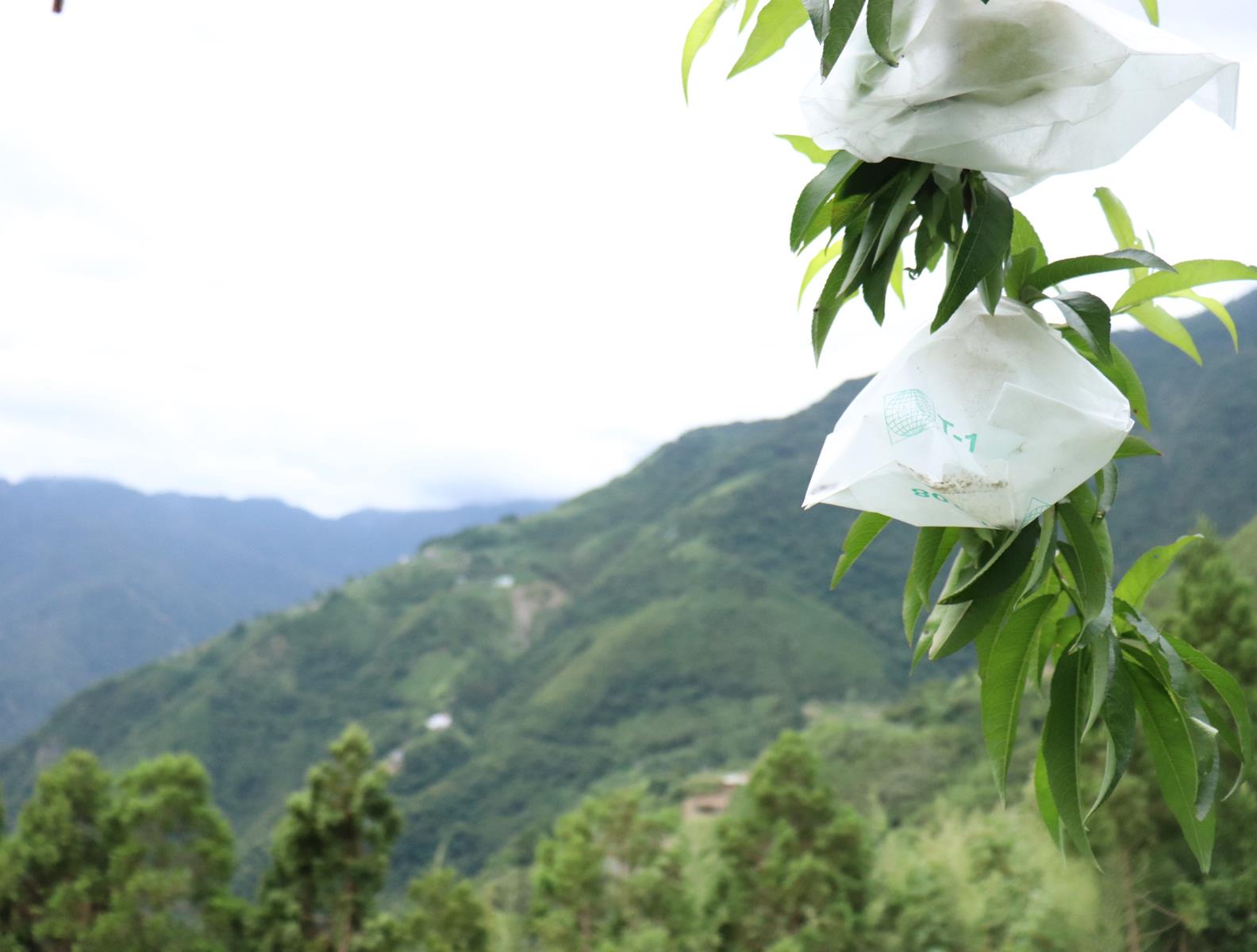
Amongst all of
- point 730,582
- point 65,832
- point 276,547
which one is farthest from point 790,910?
point 276,547

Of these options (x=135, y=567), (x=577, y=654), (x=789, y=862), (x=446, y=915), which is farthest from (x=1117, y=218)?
(x=135, y=567)

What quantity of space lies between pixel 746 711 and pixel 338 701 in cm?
2237

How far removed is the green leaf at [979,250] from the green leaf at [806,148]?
0.44ft

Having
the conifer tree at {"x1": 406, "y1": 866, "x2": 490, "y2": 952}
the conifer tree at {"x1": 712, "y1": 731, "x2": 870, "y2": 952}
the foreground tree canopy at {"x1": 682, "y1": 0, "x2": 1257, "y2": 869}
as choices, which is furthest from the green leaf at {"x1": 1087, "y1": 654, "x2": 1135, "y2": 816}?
the conifer tree at {"x1": 712, "y1": 731, "x2": 870, "y2": 952}

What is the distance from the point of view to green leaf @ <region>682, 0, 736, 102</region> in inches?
23.6

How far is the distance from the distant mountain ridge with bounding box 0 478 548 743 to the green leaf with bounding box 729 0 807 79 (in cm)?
7592

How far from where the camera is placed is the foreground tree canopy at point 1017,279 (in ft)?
1.59

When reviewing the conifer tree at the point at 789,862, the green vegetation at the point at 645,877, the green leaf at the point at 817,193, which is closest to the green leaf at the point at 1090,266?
the green leaf at the point at 817,193

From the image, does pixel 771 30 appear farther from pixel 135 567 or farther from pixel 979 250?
pixel 135 567

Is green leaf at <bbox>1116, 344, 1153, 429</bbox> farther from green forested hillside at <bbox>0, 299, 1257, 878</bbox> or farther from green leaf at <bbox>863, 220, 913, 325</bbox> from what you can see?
green forested hillside at <bbox>0, 299, 1257, 878</bbox>

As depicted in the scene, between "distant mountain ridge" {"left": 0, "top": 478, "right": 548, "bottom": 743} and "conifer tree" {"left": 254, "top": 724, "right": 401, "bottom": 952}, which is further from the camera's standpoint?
"distant mountain ridge" {"left": 0, "top": 478, "right": 548, "bottom": 743}

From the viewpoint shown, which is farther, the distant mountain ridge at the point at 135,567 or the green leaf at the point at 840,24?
the distant mountain ridge at the point at 135,567

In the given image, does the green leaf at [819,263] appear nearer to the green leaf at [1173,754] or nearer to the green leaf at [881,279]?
the green leaf at [881,279]

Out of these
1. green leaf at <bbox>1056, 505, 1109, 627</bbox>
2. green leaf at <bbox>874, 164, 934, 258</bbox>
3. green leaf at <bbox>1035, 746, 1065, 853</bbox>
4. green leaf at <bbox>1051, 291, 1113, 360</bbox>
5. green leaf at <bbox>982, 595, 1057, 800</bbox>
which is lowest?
green leaf at <bbox>1035, 746, 1065, 853</bbox>
